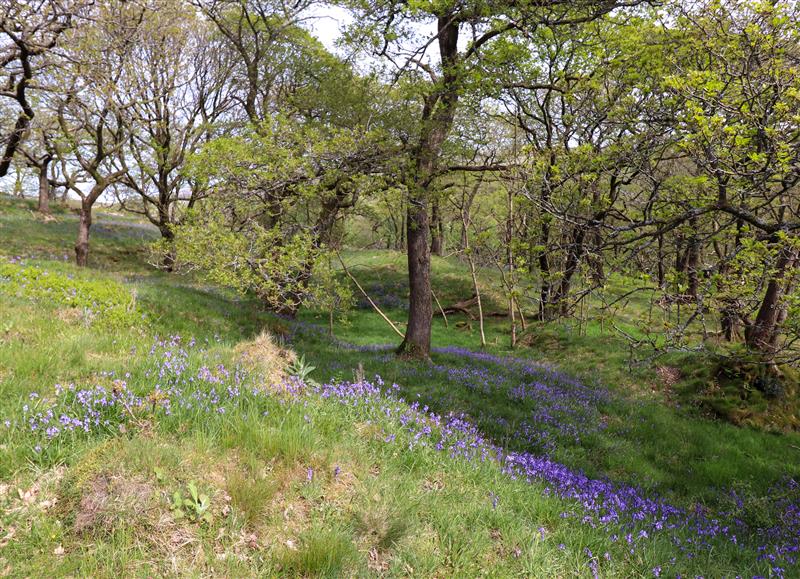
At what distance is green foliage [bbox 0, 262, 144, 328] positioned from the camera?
8.27 meters

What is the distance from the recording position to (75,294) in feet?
29.0

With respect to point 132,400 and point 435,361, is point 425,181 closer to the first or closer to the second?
point 435,361

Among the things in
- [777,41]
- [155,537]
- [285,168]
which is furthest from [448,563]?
[285,168]

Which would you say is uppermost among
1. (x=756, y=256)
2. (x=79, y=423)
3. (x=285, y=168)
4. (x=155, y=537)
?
(x=285, y=168)

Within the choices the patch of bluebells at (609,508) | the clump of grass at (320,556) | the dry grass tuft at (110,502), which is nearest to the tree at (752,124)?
the patch of bluebells at (609,508)

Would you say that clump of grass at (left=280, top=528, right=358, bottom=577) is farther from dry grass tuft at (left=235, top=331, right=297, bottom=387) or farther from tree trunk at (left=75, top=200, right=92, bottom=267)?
tree trunk at (left=75, top=200, right=92, bottom=267)

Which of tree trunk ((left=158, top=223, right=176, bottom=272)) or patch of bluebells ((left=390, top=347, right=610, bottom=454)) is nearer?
patch of bluebells ((left=390, top=347, right=610, bottom=454))

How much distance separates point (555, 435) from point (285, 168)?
30.8 feet

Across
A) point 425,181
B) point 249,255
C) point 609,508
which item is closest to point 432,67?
point 425,181

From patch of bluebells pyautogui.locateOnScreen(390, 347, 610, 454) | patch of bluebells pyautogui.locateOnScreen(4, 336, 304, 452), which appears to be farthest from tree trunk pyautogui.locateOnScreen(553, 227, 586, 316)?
patch of bluebells pyautogui.locateOnScreen(4, 336, 304, 452)

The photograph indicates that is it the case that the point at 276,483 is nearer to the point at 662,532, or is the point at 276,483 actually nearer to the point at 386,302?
the point at 662,532

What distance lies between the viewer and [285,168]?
11.8 meters

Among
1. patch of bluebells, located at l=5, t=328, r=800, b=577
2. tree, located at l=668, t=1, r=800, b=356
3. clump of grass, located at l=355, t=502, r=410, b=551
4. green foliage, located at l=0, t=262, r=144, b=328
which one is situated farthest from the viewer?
green foliage, located at l=0, t=262, r=144, b=328

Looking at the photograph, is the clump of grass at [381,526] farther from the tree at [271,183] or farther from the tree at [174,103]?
the tree at [174,103]
